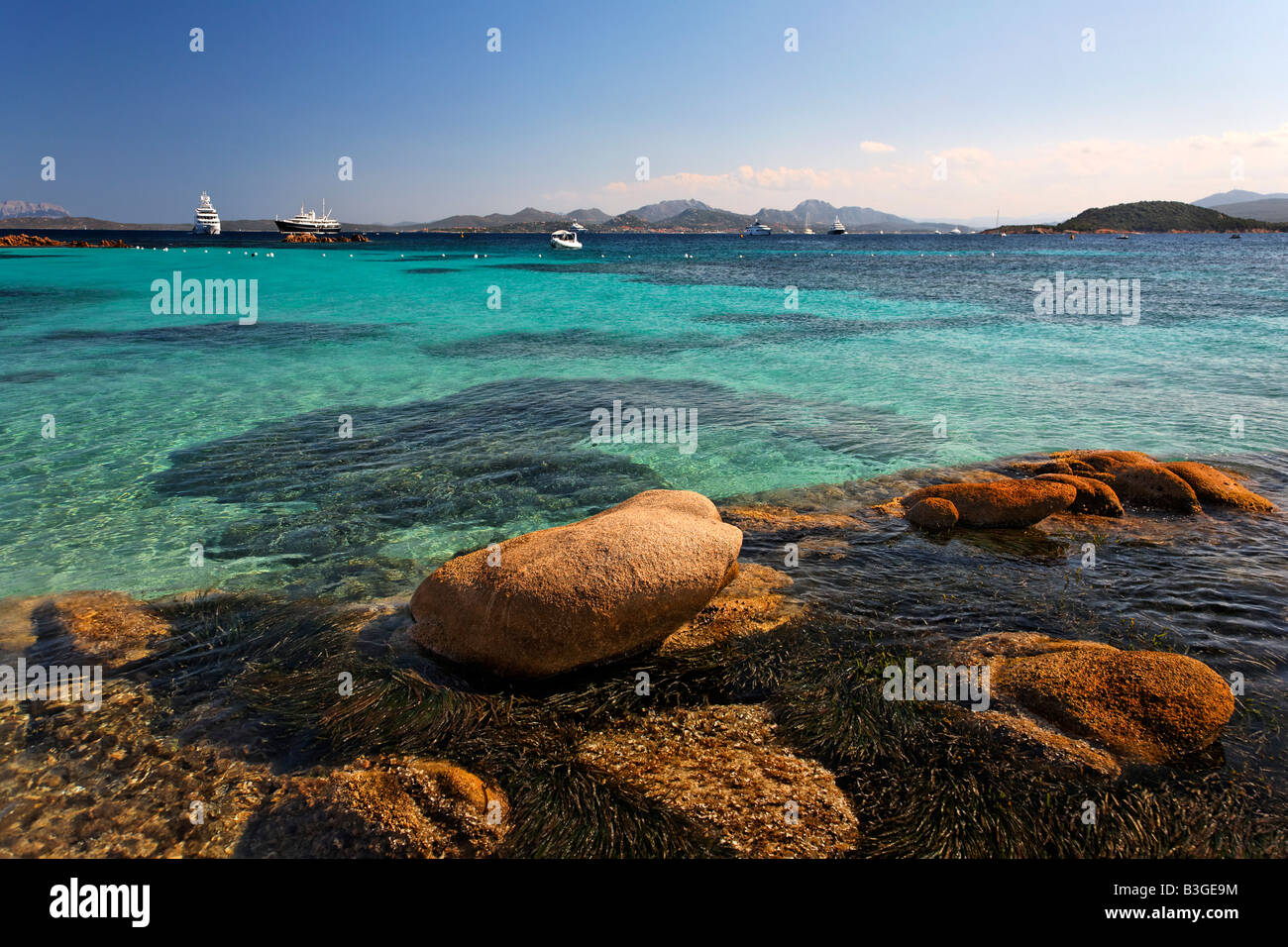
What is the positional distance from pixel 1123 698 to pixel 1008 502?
4574 mm

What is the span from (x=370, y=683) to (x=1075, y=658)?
661 cm

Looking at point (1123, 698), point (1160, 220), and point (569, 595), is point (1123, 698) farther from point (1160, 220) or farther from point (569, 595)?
point (1160, 220)

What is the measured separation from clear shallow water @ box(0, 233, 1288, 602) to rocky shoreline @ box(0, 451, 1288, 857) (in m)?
1.78

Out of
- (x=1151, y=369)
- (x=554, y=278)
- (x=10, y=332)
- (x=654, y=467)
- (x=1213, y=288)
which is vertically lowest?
(x=654, y=467)

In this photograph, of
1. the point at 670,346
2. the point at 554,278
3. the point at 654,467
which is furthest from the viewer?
the point at 554,278

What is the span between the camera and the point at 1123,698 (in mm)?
5512

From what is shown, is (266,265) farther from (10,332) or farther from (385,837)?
(385,837)

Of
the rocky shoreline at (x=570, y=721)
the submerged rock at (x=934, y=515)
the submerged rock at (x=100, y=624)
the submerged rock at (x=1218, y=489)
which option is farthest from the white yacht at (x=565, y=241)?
the rocky shoreline at (x=570, y=721)

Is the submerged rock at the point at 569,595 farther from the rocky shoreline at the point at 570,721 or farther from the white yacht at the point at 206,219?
the white yacht at the point at 206,219

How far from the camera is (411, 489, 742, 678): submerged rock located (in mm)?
6238

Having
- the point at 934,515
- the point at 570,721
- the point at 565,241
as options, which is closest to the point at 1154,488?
the point at 934,515
